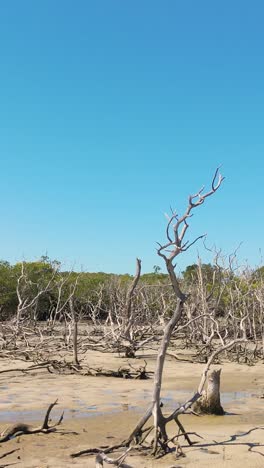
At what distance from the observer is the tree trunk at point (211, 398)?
8359 mm

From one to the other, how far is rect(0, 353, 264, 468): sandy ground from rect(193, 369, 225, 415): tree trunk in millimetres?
167

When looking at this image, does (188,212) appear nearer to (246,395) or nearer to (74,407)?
(74,407)

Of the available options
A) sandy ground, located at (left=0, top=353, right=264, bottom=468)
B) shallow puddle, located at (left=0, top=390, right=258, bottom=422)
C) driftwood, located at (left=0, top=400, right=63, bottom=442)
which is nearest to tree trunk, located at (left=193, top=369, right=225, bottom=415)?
sandy ground, located at (left=0, top=353, right=264, bottom=468)

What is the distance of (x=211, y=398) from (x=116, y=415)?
1.37m

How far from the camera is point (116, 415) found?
8531mm

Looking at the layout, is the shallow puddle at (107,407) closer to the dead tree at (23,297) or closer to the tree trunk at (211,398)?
the tree trunk at (211,398)

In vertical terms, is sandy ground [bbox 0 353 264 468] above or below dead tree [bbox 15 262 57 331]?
below

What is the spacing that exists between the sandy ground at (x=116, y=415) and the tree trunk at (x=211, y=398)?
167 millimetres

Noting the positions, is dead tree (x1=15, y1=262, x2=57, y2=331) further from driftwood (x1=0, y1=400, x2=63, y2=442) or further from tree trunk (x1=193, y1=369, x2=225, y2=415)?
driftwood (x1=0, y1=400, x2=63, y2=442)

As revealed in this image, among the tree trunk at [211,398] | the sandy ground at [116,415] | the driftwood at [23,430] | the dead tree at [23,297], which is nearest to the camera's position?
the sandy ground at [116,415]

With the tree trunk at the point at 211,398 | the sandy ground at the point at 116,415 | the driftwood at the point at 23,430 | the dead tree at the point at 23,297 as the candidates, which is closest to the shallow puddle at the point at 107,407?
the sandy ground at the point at 116,415

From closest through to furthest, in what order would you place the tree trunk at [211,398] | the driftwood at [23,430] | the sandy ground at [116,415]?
the sandy ground at [116,415], the driftwood at [23,430], the tree trunk at [211,398]

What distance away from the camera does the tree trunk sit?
27.4 ft

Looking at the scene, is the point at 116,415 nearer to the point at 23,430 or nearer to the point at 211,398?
the point at 211,398
